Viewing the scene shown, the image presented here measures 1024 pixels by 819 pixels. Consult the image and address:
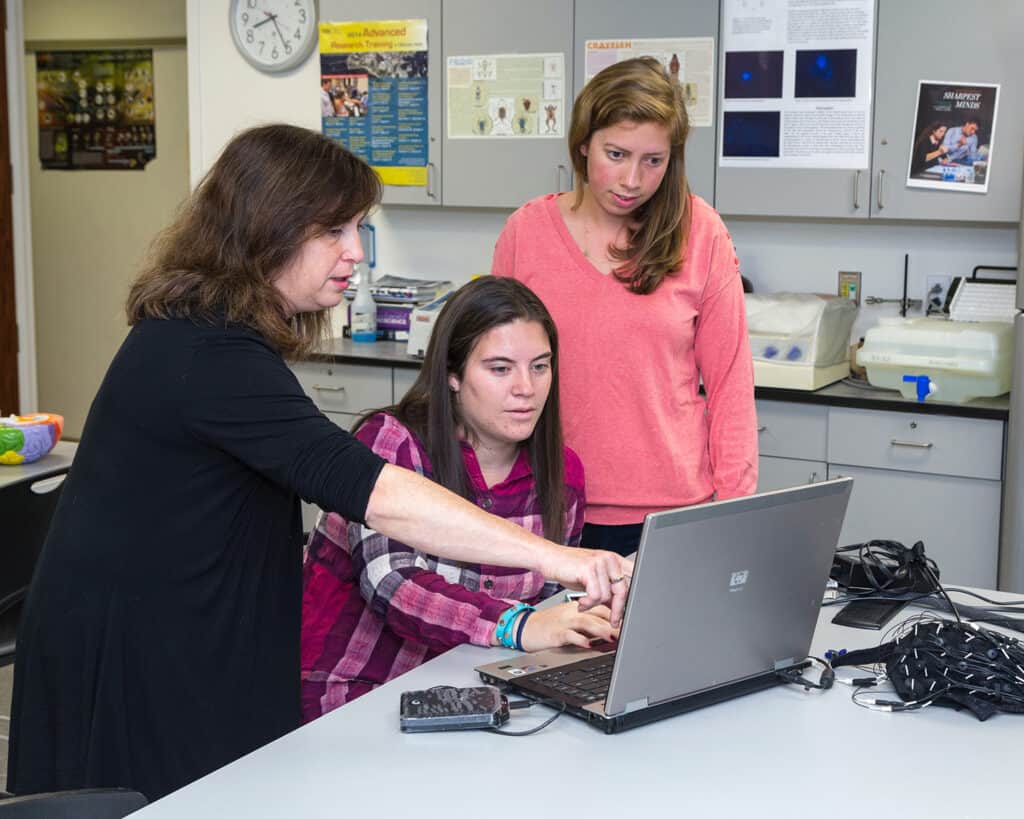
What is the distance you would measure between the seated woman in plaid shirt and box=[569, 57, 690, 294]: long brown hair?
0.29 metres

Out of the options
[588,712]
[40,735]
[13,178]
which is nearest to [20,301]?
[13,178]

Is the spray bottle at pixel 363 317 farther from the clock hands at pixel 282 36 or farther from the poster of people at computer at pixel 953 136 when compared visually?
the poster of people at computer at pixel 953 136

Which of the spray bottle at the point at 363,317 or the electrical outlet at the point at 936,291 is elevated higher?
the electrical outlet at the point at 936,291

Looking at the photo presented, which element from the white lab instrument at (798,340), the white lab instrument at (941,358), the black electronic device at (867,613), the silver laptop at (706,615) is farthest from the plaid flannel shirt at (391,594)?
the white lab instrument at (941,358)

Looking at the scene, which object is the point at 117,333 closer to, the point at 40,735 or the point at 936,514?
the point at 936,514

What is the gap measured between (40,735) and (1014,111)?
114 inches

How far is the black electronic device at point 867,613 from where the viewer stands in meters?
1.96

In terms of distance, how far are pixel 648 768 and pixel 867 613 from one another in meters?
0.72

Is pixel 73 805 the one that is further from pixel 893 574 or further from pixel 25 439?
pixel 25 439

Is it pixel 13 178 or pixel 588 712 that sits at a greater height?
pixel 13 178

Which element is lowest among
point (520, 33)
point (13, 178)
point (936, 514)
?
point (936, 514)

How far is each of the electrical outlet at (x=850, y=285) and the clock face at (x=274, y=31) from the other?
2.07m

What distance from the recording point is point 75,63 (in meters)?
6.27

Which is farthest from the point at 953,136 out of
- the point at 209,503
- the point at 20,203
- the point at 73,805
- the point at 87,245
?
the point at 87,245
